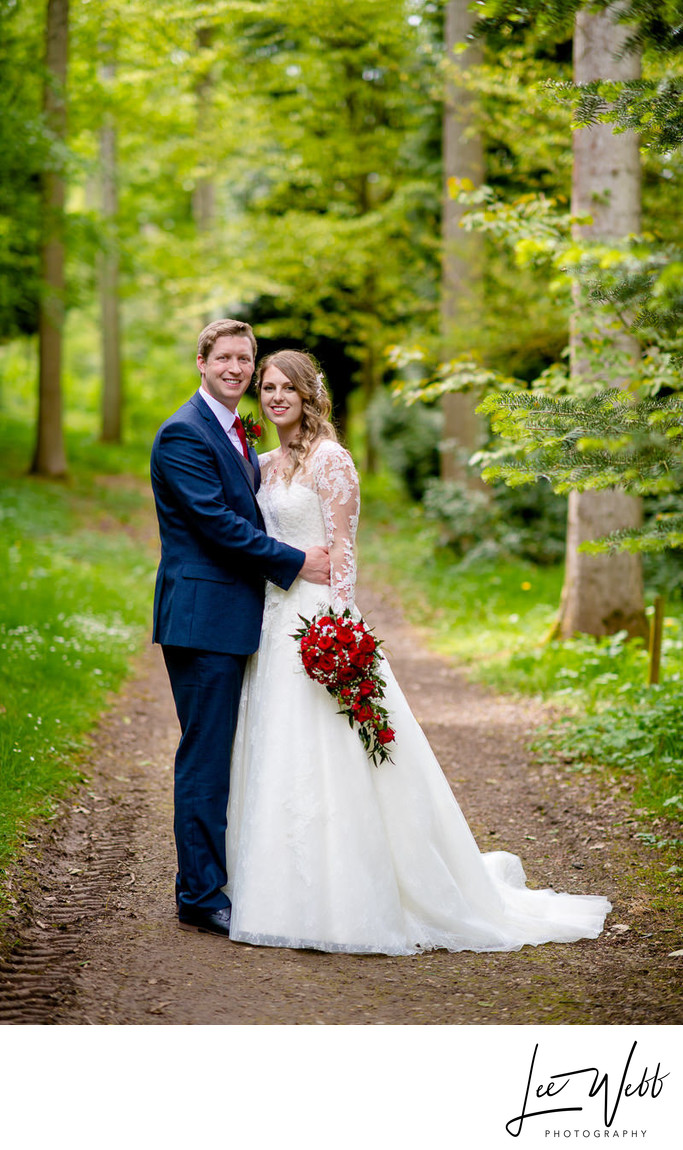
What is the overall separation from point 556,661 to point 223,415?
4410 millimetres

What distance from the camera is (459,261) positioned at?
41.7ft

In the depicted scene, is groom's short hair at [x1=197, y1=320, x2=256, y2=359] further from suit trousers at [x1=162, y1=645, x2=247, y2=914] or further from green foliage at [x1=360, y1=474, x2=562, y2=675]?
green foliage at [x1=360, y1=474, x2=562, y2=675]

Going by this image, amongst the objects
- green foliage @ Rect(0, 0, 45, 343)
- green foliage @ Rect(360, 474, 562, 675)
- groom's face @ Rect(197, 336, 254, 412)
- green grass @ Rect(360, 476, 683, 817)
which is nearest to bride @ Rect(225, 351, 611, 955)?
groom's face @ Rect(197, 336, 254, 412)

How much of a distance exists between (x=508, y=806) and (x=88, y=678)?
10.5ft

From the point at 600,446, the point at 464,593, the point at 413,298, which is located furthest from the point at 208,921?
the point at 413,298

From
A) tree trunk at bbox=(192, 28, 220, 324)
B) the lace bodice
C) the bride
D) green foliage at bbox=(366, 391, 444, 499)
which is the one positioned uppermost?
tree trunk at bbox=(192, 28, 220, 324)

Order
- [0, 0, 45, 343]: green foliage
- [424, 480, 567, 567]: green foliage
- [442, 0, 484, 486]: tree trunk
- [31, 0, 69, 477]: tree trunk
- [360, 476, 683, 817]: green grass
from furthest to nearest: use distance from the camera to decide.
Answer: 1. [31, 0, 69, 477]: tree trunk
2. [424, 480, 567, 567]: green foliage
3. [0, 0, 45, 343]: green foliage
4. [442, 0, 484, 486]: tree trunk
5. [360, 476, 683, 817]: green grass

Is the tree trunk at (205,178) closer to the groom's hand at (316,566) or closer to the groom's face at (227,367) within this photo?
the groom's face at (227,367)

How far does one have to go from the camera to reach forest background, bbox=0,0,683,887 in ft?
12.6

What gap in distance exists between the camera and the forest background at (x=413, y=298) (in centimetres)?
383

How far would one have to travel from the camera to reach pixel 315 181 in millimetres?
18922

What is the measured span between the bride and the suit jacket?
0.16 m

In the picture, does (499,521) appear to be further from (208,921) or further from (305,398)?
(208,921)

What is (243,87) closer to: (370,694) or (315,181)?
(315,181)
